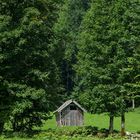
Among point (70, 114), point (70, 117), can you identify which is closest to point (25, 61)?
point (70, 114)

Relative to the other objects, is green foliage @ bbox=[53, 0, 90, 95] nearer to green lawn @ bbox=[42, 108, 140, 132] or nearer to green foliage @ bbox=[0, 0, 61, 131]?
green lawn @ bbox=[42, 108, 140, 132]

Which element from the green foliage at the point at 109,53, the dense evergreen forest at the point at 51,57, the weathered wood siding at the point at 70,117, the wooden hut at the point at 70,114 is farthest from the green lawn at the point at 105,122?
the dense evergreen forest at the point at 51,57

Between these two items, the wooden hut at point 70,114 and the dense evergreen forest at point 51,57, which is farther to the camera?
the wooden hut at point 70,114

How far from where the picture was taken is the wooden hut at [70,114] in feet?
221

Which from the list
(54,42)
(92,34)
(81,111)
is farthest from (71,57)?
(54,42)

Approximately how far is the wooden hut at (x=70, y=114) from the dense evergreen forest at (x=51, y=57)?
1939 centimetres

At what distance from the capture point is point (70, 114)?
223 ft

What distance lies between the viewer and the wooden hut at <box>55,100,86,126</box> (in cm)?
6731

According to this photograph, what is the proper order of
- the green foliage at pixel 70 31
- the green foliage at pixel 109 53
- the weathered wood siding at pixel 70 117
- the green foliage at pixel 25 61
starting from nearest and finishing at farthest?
the green foliage at pixel 25 61 < the green foliage at pixel 109 53 < the weathered wood siding at pixel 70 117 < the green foliage at pixel 70 31

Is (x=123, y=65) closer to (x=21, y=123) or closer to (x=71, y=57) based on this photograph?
(x=21, y=123)

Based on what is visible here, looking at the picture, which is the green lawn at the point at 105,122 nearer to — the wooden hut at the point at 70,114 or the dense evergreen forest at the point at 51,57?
the wooden hut at the point at 70,114

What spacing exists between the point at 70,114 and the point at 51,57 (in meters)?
30.1

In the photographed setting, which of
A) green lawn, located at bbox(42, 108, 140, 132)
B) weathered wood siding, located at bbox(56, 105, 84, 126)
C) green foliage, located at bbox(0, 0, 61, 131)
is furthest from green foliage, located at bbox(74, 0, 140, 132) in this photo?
weathered wood siding, located at bbox(56, 105, 84, 126)

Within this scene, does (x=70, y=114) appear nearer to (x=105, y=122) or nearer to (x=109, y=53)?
(x=105, y=122)
